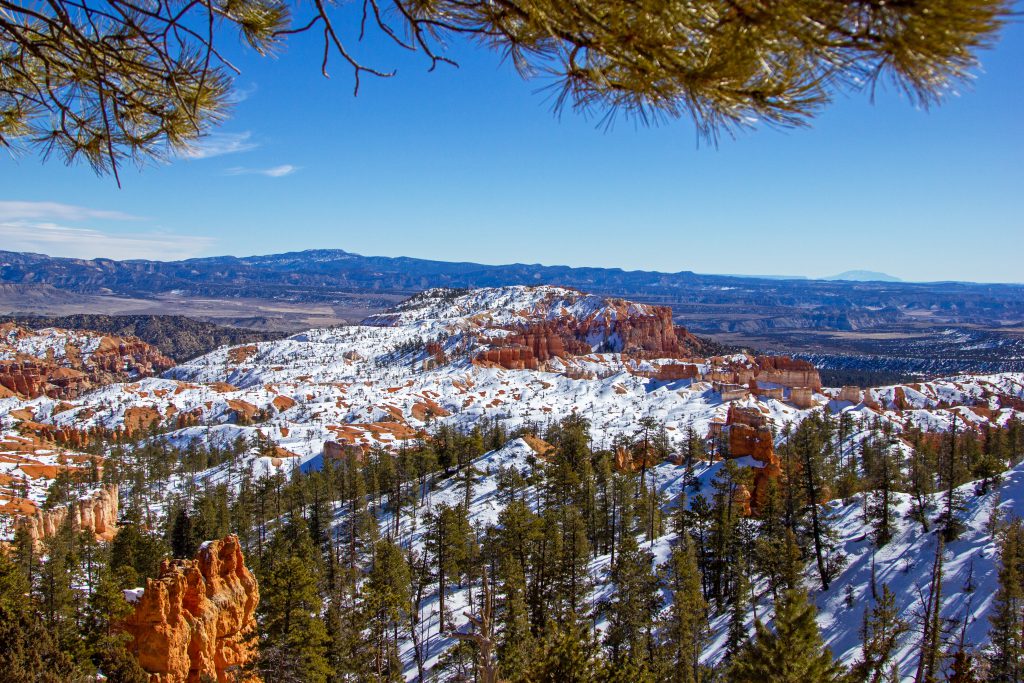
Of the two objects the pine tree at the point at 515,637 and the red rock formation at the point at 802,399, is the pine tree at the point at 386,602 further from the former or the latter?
the red rock formation at the point at 802,399

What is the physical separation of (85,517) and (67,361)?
139 meters

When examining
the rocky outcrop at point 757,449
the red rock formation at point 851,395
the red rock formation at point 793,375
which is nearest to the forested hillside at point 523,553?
the rocky outcrop at point 757,449

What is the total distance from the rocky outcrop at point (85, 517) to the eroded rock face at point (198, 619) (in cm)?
1549

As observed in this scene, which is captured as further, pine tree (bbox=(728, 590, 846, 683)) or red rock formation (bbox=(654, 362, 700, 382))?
red rock formation (bbox=(654, 362, 700, 382))

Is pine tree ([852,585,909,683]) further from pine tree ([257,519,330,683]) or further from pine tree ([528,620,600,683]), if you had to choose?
pine tree ([257,519,330,683])

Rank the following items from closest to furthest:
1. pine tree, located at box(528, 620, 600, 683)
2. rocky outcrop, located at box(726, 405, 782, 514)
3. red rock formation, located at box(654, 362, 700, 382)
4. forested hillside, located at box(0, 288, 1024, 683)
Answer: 1. pine tree, located at box(528, 620, 600, 683)
2. forested hillside, located at box(0, 288, 1024, 683)
3. rocky outcrop, located at box(726, 405, 782, 514)
4. red rock formation, located at box(654, 362, 700, 382)

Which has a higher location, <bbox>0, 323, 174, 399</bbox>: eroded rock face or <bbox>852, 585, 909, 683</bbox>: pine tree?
<bbox>852, 585, 909, 683</bbox>: pine tree

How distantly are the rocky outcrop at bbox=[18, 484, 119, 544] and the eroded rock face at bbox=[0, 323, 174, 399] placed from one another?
9571cm

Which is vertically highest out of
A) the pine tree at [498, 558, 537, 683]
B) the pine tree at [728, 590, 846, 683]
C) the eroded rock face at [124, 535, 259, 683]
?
the pine tree at [728, 590, 846, 683]

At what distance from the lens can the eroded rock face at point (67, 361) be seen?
11762 centimetres

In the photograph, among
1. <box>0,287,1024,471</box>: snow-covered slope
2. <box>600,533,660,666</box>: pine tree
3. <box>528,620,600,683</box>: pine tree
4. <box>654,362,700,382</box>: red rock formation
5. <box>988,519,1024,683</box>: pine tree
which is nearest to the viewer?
<box>528,620,600,683</box>: pine tree

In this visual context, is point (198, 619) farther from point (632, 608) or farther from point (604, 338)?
point (604, 338)

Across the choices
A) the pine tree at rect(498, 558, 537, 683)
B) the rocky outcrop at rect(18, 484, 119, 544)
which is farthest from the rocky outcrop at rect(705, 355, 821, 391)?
the rocky outcrop at rect(18, 484, 119, 544)

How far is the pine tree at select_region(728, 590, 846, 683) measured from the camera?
11.9 m
